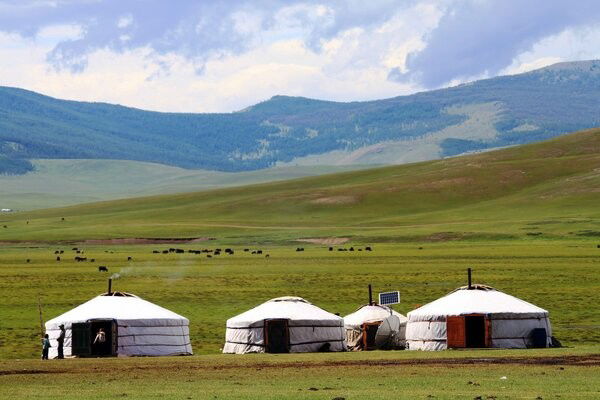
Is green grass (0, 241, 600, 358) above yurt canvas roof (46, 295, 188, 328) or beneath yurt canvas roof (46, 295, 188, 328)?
above

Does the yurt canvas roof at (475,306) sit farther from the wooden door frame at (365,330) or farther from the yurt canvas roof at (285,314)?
the yurt canvas roof at (285,314)

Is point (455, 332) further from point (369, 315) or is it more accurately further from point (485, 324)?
point (369, 315)

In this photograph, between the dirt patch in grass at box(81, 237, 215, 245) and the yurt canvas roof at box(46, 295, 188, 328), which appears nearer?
the yurt canvas roof at box(46, 295, 188, 328)

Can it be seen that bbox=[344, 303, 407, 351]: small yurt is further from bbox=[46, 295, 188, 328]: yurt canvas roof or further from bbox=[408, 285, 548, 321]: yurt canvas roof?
bbox=[46, 295, 188, 328]: yurt canvas roof

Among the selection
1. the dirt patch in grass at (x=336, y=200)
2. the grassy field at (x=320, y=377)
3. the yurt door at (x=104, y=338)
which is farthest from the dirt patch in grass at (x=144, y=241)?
the grassy field at (x=320, y=377)

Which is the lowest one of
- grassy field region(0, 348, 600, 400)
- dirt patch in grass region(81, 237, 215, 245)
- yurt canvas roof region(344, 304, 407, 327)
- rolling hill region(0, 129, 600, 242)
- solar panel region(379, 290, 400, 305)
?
grassy field region(0, 348, 600, 400)

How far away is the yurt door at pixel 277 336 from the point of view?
147 feet

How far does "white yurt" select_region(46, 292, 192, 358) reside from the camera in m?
43.9

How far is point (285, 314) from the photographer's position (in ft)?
148

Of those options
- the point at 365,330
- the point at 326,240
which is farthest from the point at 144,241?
the point at 365,330

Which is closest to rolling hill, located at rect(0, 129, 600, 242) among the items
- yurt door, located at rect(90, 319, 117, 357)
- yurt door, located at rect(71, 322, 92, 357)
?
yurt door, located at rect(90, 319, 117, 357)

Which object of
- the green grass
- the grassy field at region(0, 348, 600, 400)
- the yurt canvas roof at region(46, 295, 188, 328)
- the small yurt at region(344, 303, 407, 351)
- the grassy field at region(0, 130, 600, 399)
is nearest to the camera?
the grassy field at region(0, 348, 600, 400)

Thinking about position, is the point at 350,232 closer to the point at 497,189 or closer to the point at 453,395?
the point at 497,189

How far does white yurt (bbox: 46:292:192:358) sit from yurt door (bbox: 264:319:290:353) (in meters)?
2.56
